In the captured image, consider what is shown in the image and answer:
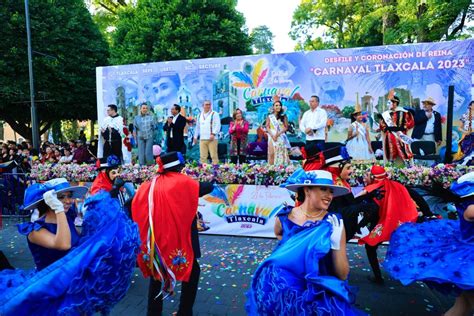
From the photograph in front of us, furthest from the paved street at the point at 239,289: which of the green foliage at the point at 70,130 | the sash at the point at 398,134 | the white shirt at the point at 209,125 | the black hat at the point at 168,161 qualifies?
the green foliage at the point at 70,130

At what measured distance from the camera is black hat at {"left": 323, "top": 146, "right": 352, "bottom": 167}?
170 inches

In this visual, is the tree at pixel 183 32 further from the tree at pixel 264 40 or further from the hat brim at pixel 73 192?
the tree at pixel 264 40

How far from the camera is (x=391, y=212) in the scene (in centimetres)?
478

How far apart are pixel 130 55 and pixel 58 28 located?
424 centimetres

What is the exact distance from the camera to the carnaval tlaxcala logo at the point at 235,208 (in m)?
7.50

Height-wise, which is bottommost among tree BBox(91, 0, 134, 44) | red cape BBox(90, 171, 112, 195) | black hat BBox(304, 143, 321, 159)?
red cape BBox(90, 171, 112, 195)

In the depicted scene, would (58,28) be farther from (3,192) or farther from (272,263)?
(272,263)

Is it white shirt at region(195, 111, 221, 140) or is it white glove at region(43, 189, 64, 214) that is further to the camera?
white shirt at region(195, 111, 221, 140)

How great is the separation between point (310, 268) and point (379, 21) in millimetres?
18406

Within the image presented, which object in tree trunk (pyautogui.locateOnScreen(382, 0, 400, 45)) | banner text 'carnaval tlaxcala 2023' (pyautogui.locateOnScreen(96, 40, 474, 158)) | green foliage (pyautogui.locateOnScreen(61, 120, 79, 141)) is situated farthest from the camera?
green foliage (pyautogui.locateOnScreen(61, 120, 79, 141))

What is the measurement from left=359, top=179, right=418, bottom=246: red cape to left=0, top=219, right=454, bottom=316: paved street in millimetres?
701

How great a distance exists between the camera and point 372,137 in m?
11.4

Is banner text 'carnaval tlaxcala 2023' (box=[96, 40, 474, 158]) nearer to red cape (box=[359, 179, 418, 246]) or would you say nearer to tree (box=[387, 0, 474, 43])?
tree (box=[387, 0, 474, 43])

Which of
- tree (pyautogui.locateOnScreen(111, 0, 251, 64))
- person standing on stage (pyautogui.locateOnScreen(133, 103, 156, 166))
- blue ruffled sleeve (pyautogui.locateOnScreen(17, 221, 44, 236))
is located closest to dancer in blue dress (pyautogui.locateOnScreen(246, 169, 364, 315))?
blue ruffled sleeve (pyautogui.locateOnScreen(17, 221, 44, 236))
